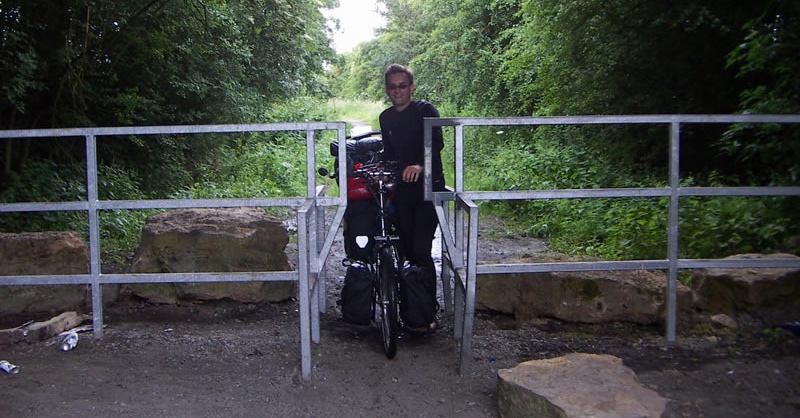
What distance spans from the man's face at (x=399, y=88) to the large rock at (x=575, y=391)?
2129 mm

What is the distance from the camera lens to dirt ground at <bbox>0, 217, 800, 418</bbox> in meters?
3.91

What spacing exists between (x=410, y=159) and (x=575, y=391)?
2.24m

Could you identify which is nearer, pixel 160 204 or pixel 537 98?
pixel 160 204

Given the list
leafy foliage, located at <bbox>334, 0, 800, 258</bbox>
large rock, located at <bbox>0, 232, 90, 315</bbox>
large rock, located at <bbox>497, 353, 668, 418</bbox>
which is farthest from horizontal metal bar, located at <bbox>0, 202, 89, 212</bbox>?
leafy foliage, located at <bbox>334, 0, 800, 258</bbox>

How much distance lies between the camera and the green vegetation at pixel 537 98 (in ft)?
21.9

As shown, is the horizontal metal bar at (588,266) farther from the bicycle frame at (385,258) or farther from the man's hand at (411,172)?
the man's hand at (411,172)

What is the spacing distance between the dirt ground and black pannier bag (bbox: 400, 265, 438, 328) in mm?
200

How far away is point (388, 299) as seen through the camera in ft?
15.2

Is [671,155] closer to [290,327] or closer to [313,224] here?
[313,224]

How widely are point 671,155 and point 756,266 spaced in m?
0.93

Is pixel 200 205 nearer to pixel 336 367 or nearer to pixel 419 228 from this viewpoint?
pixel 336 367

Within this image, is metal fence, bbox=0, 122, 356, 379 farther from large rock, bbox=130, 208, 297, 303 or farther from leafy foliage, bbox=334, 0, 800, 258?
leafy foliage, bbox=334, 0, 800, 258

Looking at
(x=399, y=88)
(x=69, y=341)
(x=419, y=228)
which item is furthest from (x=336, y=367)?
(x=399, y=88)

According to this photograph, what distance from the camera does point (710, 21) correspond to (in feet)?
28.8
